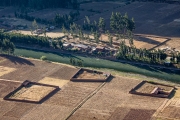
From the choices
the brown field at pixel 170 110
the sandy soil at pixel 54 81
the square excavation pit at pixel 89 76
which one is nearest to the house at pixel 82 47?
the square excavation pit at pixel 89 76

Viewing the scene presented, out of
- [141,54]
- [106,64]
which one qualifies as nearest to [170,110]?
[141,54]

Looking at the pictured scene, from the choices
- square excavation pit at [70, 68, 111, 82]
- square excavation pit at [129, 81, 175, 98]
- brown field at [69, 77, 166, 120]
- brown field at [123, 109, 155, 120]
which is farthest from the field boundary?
brown field at [123, 109, 155, 120]

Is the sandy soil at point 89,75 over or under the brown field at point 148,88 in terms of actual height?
over

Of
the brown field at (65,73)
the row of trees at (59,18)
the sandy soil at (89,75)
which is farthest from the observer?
the row of trees at (59,18)

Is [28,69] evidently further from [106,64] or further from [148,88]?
[148,88]

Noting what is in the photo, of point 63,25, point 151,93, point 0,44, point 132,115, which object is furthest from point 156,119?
point 63,25

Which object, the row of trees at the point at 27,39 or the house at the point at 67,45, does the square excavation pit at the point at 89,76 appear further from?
the row of trees at the point at 27,39
